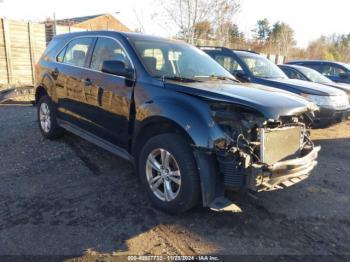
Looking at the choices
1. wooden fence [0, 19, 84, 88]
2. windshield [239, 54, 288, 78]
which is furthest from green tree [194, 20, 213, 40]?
windshield [239, 54, 288, 78]

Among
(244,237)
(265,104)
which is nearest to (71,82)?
(265,104)

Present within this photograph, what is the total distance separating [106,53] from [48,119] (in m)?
2.04

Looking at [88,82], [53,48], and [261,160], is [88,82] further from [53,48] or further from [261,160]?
[261,160]

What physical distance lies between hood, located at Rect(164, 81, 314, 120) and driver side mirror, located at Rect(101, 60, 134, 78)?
58 cm

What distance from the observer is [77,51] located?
5.23 m

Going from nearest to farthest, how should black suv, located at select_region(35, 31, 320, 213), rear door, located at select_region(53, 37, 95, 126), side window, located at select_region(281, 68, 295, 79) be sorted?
black suv, located at select_region(35, 31, 320, 213) < rear door, located at select_region(53, 37, 95, 126) < side window, located at select_region(281, 68, 295, 79)

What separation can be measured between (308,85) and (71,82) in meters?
5.41

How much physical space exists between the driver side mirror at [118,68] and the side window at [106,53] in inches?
5.9

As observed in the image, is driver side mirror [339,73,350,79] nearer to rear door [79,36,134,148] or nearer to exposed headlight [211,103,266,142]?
rear door [79,36,134,148]

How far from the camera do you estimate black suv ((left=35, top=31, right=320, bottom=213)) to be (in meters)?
3.22

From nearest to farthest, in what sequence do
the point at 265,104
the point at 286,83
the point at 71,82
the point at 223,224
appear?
the point at 265,104 → the point at 223,224 → the point at 71,82 → the point at 286,83

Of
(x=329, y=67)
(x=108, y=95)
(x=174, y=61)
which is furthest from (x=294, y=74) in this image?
(x=108, y=95)

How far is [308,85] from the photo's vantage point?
7.78 meters

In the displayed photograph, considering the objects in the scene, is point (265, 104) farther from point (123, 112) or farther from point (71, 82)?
point (71, 82)
